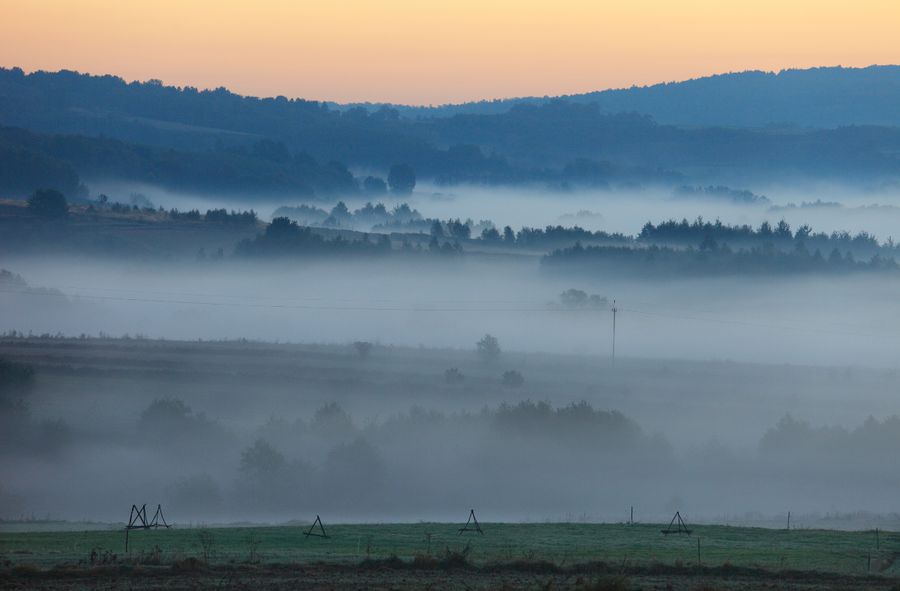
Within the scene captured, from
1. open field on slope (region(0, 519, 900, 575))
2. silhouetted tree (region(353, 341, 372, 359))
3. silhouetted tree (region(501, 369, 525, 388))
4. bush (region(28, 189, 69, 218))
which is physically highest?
bush (region(28, 189, 69, 218))

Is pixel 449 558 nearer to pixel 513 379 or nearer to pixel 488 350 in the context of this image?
pixel 513 379

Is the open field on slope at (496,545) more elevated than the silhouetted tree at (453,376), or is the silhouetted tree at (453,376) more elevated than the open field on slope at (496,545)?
the silhouetted tree at (453,376)

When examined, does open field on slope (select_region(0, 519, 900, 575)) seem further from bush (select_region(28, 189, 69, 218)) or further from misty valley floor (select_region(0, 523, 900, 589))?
bush (select_region(28, 189, 69, 218))

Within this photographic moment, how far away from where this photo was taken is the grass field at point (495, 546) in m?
39.3

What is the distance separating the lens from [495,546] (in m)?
43.9

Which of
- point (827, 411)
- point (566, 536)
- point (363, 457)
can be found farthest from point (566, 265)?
point (566, 536)

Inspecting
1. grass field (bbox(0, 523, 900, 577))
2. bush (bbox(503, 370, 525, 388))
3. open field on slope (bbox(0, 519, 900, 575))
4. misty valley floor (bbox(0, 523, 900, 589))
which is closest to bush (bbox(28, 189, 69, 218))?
bush (bbox(503, 370, 525, 388))

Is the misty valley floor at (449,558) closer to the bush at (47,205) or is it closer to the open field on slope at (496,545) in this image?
the open field on slope at (496,545)

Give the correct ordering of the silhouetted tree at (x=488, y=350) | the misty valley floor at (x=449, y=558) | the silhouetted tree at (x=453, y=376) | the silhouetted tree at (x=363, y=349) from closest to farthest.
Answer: the misty valley floor at (x=449, y=558) < the silhouetted tree at (x=453, y=376) < the silhouetted tree at (x=363, y=349) < the silhouetted tree at (x=488, y=350)

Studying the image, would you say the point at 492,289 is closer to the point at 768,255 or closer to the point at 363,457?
the point at 768,255

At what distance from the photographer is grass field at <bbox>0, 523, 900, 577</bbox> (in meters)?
39.3

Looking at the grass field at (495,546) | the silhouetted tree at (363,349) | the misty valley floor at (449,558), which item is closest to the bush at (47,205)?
the silhouetted tree at (363,349)

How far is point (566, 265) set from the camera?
7421 inches

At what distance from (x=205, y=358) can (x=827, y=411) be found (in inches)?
1712
